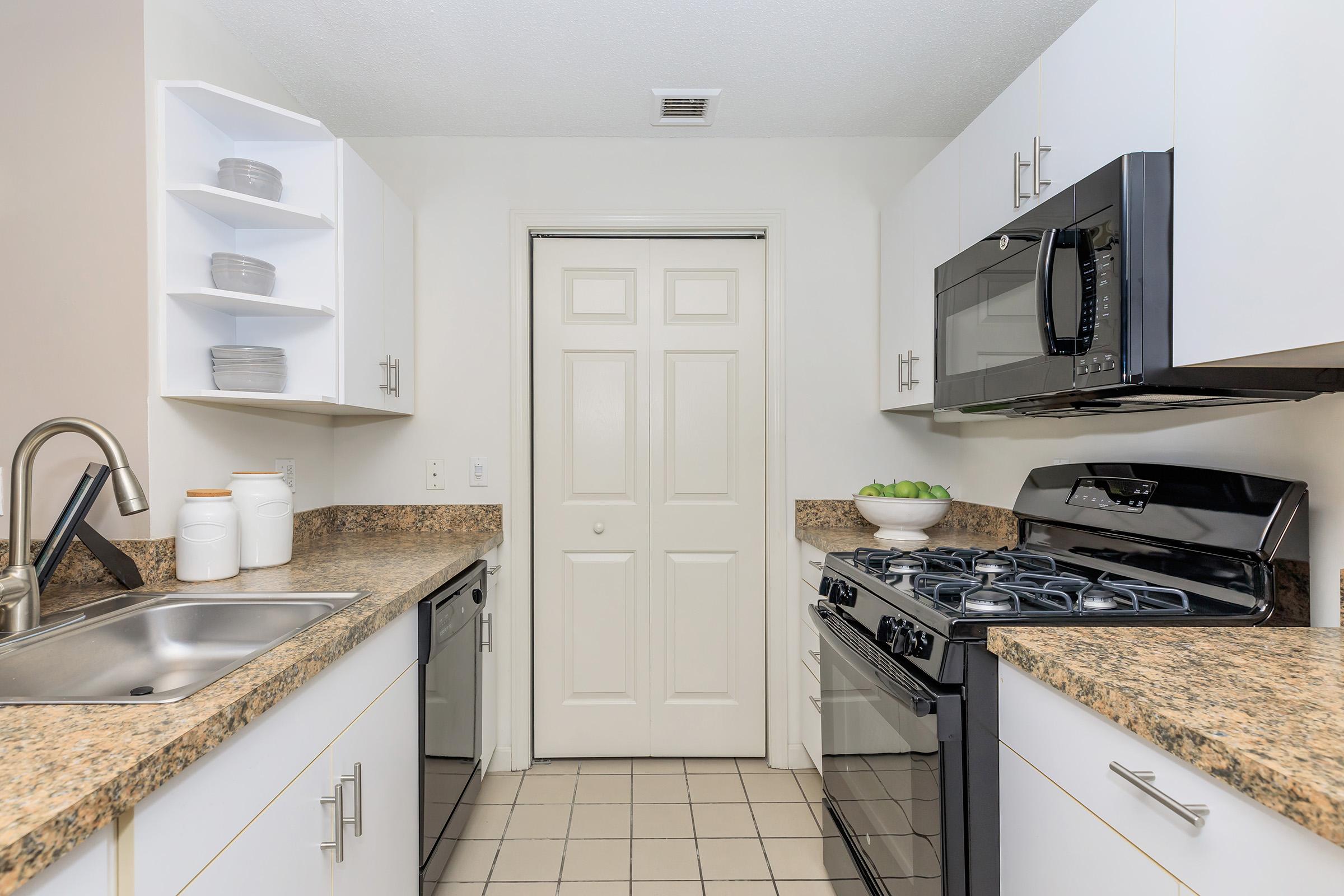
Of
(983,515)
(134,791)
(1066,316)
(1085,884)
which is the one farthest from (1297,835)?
(983,515)

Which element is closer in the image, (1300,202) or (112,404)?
(1300,202)

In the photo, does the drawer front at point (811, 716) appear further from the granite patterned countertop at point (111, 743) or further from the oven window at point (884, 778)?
the granite patterned countertop at point (111, 743)

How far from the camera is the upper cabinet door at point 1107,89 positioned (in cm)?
125

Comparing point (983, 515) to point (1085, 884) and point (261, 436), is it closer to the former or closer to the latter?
point (1085, 884)

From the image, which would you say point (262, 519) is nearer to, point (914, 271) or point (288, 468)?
point (288, 468)

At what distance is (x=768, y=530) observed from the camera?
2.83 m

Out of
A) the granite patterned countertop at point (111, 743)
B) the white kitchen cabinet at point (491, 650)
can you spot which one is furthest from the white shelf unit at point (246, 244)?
the white kitchen cabinet at point (491, 650)

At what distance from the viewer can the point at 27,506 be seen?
4.29 feet

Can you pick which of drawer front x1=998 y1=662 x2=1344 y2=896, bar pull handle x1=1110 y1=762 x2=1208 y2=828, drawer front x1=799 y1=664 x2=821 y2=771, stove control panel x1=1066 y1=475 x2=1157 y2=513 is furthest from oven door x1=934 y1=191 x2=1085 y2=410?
drawer front x1=799 y1=664 x2=821 y2=771

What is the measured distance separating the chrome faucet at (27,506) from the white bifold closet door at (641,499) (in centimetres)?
157

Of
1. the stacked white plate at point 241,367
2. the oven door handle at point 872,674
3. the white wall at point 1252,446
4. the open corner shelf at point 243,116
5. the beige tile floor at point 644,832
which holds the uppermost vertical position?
the open corner shelf at point 243,116

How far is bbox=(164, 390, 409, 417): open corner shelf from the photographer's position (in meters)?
1.77

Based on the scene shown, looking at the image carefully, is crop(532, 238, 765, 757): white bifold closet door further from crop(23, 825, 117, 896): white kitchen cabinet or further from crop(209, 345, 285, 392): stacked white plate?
crop(23, 825, 117, 896): white kitchen cabinet

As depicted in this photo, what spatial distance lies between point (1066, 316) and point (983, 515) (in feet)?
4.29
